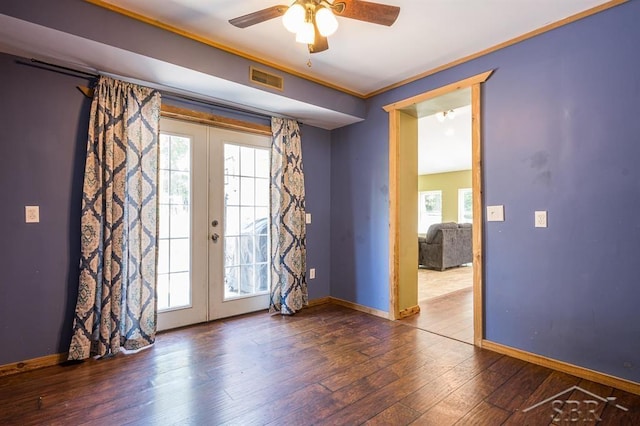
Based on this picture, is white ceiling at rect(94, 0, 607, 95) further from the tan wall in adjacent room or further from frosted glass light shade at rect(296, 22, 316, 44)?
the tan wall in adjacent room

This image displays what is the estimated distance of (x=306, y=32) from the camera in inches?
72.8

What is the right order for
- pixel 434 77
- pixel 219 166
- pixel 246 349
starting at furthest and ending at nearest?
1. pixel 219 166
2. pixel 434 77
3. pixel 246 349

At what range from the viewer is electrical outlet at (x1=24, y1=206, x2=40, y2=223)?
Result: 2379 mm

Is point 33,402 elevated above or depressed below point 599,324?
below

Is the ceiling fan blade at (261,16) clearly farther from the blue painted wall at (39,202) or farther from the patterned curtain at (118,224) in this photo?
the blue painted wall at (39,202)

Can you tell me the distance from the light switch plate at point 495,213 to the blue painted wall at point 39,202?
11.2 feet

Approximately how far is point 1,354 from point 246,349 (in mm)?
1714

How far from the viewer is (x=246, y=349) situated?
2695 mm

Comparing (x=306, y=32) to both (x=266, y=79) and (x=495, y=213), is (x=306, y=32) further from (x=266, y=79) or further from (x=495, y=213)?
(x=495, y=213)

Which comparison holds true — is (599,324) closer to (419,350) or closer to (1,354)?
(419,350)

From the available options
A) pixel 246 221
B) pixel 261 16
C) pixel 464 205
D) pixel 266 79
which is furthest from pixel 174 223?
pixel 464 205

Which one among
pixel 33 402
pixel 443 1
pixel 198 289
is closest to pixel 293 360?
pixel 198 289

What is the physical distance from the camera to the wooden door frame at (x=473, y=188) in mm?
2762

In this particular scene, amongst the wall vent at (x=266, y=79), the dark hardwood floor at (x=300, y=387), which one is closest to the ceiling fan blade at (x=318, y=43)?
the wall vent at (x=266, y=79)
